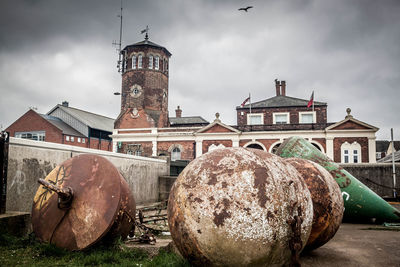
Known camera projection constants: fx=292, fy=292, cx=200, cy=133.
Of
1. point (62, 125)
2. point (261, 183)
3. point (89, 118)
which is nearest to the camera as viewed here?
point (261, 183)

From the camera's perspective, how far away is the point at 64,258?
3.93 m

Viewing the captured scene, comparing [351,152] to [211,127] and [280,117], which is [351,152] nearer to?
[280,117]

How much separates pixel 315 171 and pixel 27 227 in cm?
504

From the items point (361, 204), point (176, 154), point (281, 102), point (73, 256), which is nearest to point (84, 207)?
point (73, 256)

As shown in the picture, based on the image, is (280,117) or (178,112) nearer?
(280,117)

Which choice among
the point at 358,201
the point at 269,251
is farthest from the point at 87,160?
the point at 358,201

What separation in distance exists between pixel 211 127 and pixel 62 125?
22.8m

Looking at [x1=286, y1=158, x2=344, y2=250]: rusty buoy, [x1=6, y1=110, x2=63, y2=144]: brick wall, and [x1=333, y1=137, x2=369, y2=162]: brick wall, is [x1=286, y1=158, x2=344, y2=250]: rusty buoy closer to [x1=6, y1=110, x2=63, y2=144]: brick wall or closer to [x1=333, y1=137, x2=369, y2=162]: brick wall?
[x1=333, y1=137, x2=369, y2=162]: brick wall

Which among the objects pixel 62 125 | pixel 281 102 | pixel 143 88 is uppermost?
pixel 143 88

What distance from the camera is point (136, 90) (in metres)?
35.8

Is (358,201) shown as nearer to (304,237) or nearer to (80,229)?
(304,237)

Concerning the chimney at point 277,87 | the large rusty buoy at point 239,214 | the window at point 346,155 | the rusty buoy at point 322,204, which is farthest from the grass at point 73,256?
the chimney at point 277,87

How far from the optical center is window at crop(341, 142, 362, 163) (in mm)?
27984

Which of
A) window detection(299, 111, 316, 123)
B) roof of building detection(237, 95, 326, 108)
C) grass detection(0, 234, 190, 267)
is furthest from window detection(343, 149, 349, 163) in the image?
grass detection(0, 234, 190, 267)
